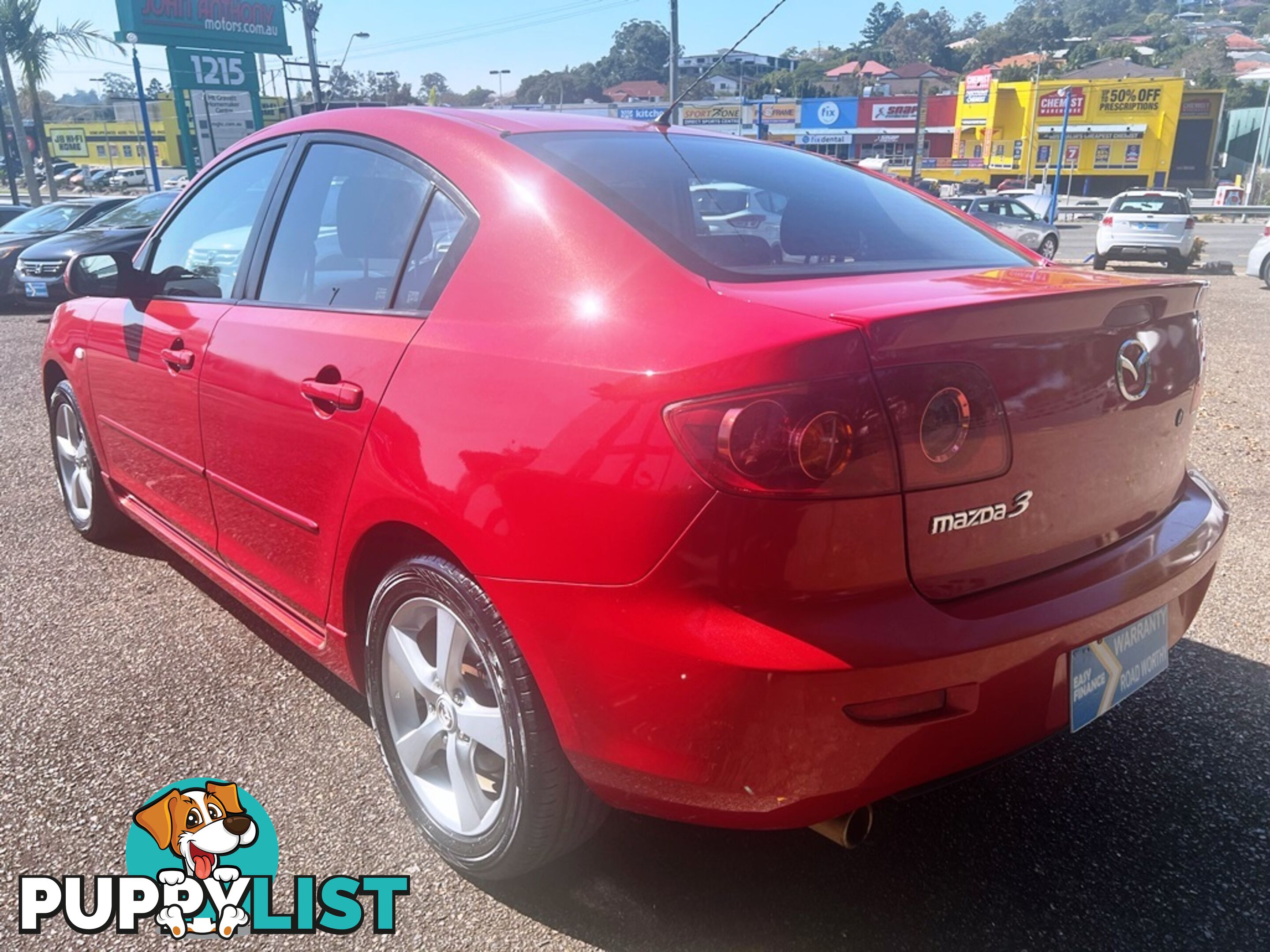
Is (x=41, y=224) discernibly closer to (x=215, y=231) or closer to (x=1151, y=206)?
(x=215, y=231)

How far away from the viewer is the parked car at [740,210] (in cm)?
232

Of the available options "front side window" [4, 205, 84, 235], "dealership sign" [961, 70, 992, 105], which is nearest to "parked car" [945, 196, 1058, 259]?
"front side window" [4, 205, 84, 235]

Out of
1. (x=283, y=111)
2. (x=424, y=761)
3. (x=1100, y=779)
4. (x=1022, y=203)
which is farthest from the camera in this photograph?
(x=283, y=111)

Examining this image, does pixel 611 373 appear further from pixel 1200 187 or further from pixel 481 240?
pixel 1200 187

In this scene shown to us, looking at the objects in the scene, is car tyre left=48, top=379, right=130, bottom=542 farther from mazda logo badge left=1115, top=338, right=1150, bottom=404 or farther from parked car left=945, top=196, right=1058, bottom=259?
parked car left=945, top=196, right=1058, bottom=259

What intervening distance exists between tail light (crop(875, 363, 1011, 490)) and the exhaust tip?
0.64 meters

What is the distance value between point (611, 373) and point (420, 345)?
1.87 feet

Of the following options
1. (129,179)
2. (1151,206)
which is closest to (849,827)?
(1151,206)

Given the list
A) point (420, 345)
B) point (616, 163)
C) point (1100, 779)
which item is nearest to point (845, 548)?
point (420, 345)

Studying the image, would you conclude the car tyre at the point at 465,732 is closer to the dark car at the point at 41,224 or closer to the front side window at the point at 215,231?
the front side window at the point at 215,231

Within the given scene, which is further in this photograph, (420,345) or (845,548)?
(420,345)

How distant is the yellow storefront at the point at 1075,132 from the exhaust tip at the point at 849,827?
2117 inches

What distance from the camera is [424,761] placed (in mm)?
2336

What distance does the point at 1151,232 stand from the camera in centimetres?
1898
